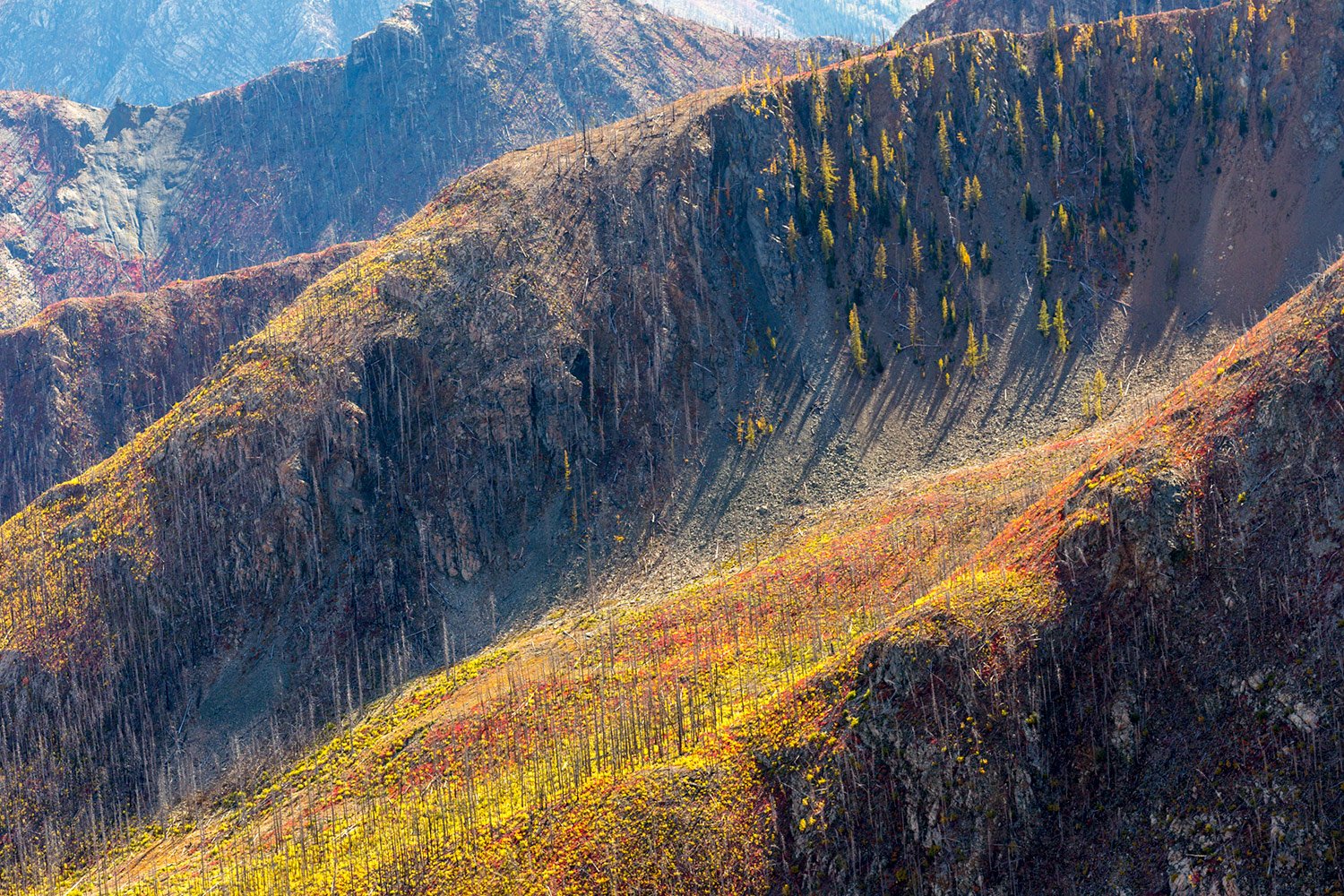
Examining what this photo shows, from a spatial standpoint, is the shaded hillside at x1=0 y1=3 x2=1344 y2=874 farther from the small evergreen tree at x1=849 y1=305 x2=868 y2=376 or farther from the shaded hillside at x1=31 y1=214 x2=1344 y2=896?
the shaded hillside at x1=31 y1=214 x2=1344 y2=896

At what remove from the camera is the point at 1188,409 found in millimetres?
66312

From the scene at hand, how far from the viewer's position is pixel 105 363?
186 meters

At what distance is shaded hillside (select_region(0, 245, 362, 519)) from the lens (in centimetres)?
17725

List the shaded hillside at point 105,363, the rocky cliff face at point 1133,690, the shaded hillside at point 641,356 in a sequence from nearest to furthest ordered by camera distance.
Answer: the rocky cliff face at point 1133,690
the shaded hillside at point 641,356
the shaded hillside at point 105,363

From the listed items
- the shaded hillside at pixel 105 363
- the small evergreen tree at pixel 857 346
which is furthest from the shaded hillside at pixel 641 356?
the shaded hillside at pixel 105 363

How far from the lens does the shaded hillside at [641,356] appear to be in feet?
350

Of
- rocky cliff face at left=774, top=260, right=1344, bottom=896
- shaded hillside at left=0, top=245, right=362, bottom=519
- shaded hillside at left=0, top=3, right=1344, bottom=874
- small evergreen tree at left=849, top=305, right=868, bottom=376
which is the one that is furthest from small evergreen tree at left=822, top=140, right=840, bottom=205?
shaded hillside at left=0, top=245, right=362, bottom=519

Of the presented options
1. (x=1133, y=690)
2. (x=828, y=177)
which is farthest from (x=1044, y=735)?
(x=828, y=177)

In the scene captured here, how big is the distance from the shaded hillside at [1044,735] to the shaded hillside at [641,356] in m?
35.8

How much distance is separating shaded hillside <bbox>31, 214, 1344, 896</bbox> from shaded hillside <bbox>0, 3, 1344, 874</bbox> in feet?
117

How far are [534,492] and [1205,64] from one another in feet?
391

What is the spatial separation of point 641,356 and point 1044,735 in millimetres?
79298

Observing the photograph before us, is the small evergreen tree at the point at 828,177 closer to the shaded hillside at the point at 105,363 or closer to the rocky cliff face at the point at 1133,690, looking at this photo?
the rocky cliff face at the point at 1133,690

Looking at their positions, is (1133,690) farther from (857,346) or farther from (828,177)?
(828,177)
